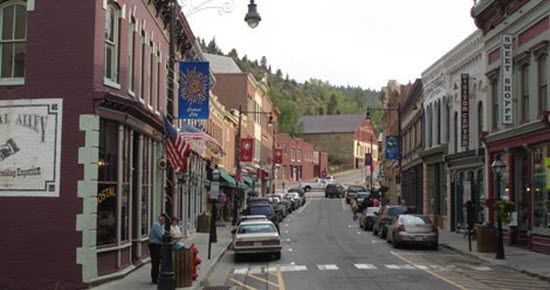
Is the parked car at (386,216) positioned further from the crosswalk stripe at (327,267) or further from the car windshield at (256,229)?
the crosswalk stripe at (327,267)

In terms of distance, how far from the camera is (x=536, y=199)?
26797mm

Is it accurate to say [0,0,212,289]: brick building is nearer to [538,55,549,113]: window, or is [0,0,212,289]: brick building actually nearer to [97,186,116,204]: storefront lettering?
[97,186,116,204]: storefront lettering

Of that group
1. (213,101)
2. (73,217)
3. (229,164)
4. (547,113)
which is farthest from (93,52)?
(229,164)

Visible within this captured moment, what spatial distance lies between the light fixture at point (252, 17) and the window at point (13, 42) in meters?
5.56

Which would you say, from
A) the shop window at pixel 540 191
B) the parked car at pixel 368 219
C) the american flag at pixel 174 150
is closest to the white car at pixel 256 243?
the american flag at pixel 174 150

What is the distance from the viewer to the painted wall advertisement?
17344mm

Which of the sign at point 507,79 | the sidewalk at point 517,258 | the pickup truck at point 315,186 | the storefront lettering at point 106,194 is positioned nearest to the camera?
the storefront lettering at point 106,194

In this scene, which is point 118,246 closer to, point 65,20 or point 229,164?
point 65,20

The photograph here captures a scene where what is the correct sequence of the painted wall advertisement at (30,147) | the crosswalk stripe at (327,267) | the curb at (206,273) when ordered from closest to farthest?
the painted wall advertisement at (30,147) → the curb at (206,273) → the crosswalk stripe at (327,267)

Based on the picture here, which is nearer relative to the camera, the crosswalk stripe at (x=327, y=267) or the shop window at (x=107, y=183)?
the shop window at (x=107, y=183)

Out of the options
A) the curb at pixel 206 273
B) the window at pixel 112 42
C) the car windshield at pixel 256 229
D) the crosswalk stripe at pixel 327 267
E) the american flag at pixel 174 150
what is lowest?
the curb at pixel 206 273

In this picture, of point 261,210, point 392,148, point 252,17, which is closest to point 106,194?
point 252,17

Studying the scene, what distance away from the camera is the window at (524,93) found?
2783 centimetres

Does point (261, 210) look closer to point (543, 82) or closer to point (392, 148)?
point (543, 82)
